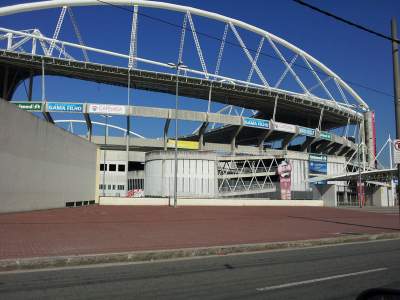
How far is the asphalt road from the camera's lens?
297 inches

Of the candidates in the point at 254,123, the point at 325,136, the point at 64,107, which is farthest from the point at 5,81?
the point at 325,136

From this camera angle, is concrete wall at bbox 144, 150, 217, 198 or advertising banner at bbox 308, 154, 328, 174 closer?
concrete wall at bbox 144, 150, 217, 198

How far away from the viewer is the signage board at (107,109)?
78688mm

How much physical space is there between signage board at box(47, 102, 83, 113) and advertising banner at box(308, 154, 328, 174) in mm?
41078

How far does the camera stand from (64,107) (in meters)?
78.7

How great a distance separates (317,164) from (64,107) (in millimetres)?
45679

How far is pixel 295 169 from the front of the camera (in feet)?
251

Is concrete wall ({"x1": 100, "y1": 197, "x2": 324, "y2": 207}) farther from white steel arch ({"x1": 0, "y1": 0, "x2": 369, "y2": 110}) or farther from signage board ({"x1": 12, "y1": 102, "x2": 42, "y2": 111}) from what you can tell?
signage board ({"x1": 12, "y1": 102, "x2": 42, "y2": 111})

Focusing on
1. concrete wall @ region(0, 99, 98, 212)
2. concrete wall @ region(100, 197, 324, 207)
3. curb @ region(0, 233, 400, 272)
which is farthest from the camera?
concrete wall @ region(100, 197, 324, 207)

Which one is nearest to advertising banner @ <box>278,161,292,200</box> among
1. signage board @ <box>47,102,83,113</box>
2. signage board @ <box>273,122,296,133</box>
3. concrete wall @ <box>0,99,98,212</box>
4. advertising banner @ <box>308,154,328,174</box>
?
concrete wall @ <box>0,99,98,212</box>

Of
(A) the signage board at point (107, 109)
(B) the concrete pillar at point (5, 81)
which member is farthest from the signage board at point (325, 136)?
(B) the concrete pillar at point (5, 81)

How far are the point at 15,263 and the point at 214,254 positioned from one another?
5091mm

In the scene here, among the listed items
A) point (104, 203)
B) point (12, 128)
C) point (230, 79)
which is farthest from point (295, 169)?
point (12, 128)

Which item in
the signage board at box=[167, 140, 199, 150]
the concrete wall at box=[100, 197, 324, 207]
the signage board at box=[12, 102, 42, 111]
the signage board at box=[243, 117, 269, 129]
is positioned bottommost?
the concrete wall at box=[100, 197, 324, 207]
